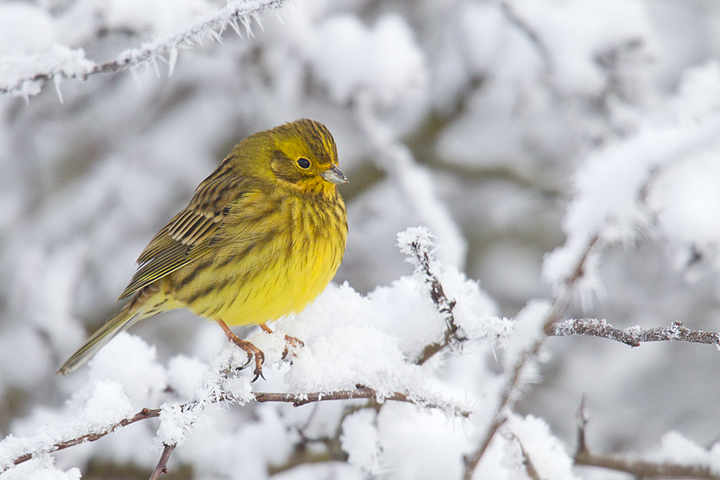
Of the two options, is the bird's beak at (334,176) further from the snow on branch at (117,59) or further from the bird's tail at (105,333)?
the snow on branch at (117,59)

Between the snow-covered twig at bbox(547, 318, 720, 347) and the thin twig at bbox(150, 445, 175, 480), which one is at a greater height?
the snow-covered twig at bbox(547, 318, 720, 347)

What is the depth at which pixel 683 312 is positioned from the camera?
19.3ft

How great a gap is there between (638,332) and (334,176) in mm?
2170

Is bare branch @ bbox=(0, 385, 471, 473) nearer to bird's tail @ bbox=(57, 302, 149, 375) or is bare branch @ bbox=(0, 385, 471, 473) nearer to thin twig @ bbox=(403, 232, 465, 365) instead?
thin twig @ bbox=(403, 232, 465, 365)

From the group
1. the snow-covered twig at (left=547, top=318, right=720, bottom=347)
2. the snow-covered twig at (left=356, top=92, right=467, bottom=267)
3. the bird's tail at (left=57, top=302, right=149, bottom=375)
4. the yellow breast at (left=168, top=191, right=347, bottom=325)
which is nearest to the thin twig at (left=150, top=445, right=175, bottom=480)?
the snow-covered twig at (left=547, top=318, right=720, bottom=347)

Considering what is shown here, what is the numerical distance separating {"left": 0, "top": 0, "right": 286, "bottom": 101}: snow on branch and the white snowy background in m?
0.01

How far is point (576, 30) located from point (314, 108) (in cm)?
234

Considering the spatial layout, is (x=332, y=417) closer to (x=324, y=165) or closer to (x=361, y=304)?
(x=361, y=304)

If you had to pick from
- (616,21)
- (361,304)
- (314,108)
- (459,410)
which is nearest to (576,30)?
(616,21)

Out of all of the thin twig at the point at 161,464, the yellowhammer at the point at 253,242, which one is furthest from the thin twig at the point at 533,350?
the yellowhammer at the point at 253,242

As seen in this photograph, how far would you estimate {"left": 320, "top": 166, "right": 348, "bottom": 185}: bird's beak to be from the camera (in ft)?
12.6

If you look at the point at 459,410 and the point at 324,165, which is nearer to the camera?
A: the point at 459,410

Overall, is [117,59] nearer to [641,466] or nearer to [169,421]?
[169,421]

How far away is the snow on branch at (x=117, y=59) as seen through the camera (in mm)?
2232
